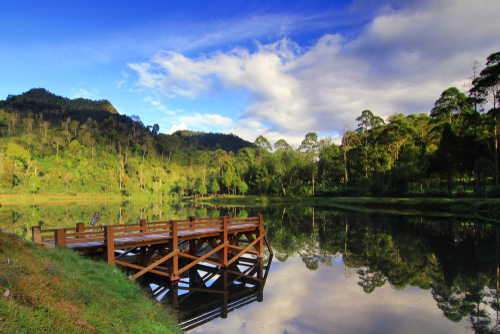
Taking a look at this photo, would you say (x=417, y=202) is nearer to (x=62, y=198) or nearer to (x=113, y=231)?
(x=113, y=231)

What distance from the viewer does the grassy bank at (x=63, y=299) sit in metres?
4.22

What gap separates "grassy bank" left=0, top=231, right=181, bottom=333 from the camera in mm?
4223

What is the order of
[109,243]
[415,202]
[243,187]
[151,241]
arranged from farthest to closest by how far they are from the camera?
[243,187], [415,202], [151,241], [109,243]

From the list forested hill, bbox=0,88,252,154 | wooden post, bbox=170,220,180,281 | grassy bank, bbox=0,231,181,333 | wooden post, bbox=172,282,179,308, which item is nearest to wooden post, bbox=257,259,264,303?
wooden post, bbox=172,282,179,308

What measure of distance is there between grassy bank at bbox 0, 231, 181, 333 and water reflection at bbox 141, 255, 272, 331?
1973mm

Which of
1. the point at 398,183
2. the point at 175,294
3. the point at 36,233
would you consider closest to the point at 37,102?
the point at 398,183

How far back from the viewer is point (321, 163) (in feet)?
234

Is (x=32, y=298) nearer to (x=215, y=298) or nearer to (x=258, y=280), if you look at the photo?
(x=215, y=298)

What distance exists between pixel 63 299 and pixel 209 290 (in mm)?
7032

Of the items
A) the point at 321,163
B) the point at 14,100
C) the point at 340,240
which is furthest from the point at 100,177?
the point at 340,240

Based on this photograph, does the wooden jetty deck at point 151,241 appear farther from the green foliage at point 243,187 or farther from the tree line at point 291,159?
the green foliage at point 243,187

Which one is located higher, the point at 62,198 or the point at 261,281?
the point at 261,281

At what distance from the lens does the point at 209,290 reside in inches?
457

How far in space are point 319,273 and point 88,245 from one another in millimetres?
10047
